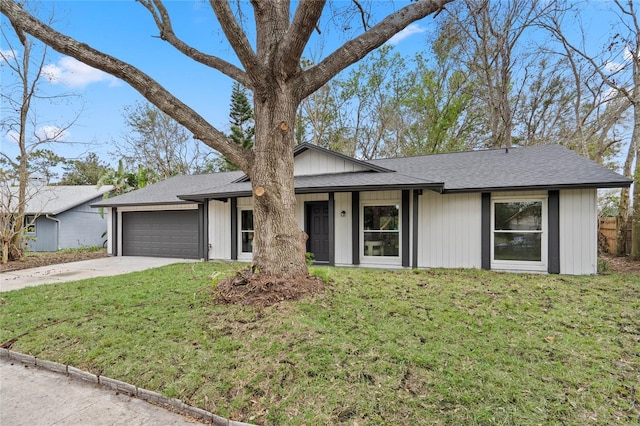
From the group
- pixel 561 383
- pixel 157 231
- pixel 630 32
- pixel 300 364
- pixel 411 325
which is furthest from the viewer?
pixel 157 231

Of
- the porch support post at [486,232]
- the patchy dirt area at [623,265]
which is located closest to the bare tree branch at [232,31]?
the porch support post at [486,232]

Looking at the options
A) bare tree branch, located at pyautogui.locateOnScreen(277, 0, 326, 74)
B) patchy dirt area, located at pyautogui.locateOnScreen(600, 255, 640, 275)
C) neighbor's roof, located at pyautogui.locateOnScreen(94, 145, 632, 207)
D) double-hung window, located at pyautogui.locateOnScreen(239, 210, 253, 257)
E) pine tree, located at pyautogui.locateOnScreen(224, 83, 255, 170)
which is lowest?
patchy dirt area, located at pyautogui.locateOnScreen(600, 255, 640, 275)

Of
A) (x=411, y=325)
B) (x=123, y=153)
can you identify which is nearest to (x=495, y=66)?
(x=411, y=325)

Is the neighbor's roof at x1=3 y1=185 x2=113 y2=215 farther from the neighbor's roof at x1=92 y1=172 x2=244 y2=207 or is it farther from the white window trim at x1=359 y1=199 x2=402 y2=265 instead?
the white window trim at x1=359 y1=199 x2=402 y2=265

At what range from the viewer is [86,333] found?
3943 mm

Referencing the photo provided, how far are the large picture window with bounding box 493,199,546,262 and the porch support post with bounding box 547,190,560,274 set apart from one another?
167 mm

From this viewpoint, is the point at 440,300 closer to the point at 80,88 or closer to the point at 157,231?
the point at 157,231

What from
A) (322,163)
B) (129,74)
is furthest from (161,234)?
(129,74)

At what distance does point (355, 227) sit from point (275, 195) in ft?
15.6

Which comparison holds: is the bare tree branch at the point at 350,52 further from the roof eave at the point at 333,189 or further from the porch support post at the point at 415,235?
the porch support post at the point at 415,235

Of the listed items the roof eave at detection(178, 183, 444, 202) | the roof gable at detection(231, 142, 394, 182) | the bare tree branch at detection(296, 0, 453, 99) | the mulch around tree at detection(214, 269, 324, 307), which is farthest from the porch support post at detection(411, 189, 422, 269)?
the bare tree branch at detection(296, 0, 453, 99)

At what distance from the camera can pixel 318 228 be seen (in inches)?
388

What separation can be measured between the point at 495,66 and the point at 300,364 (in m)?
18.5

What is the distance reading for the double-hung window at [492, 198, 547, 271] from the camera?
25.7 feet
